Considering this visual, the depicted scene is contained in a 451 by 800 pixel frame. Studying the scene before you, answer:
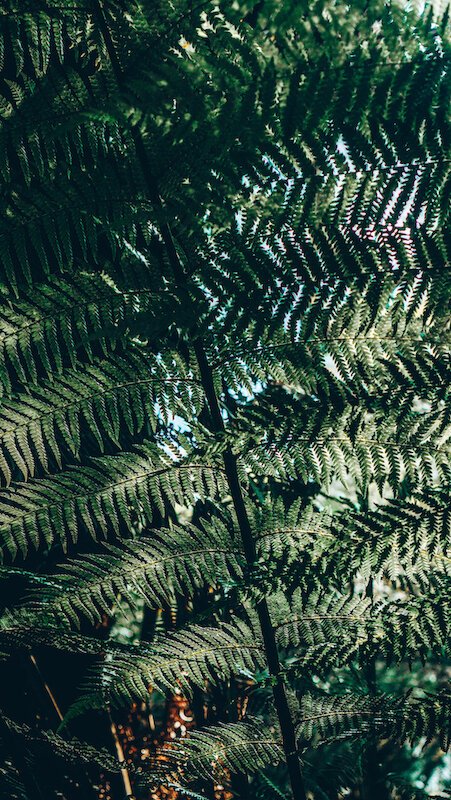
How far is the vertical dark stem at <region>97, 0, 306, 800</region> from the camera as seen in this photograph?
27.3 inches

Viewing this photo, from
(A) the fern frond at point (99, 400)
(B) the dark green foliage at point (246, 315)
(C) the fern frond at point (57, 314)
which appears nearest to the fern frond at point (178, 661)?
(B) the dark green foliage at point (246, 315)

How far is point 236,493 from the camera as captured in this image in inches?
32.0

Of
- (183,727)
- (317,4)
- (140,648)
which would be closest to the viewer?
(317,4)

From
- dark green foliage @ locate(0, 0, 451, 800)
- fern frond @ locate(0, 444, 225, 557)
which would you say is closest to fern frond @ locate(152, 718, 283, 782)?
dark green foliage @ locate(0, 0, 451, 800)

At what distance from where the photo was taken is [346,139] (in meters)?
0.61

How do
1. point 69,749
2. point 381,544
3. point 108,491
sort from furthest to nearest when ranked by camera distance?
point 69,749, point 108,491, point 381,544

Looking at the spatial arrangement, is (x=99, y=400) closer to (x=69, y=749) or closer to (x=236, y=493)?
(x=236, y=493)

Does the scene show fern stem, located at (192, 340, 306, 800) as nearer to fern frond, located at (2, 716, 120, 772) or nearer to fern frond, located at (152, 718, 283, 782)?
fern frond, located at (152, 718, 283, 782)

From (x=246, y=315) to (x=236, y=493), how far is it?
0.26 m

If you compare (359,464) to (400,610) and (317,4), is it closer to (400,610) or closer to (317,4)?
(400,610)

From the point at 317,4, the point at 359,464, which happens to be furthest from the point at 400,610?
the point at 317,4

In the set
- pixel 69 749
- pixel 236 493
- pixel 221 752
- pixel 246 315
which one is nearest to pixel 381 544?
pixel 236 493

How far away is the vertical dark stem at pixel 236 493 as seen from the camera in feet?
2.27

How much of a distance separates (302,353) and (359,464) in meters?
0.16
